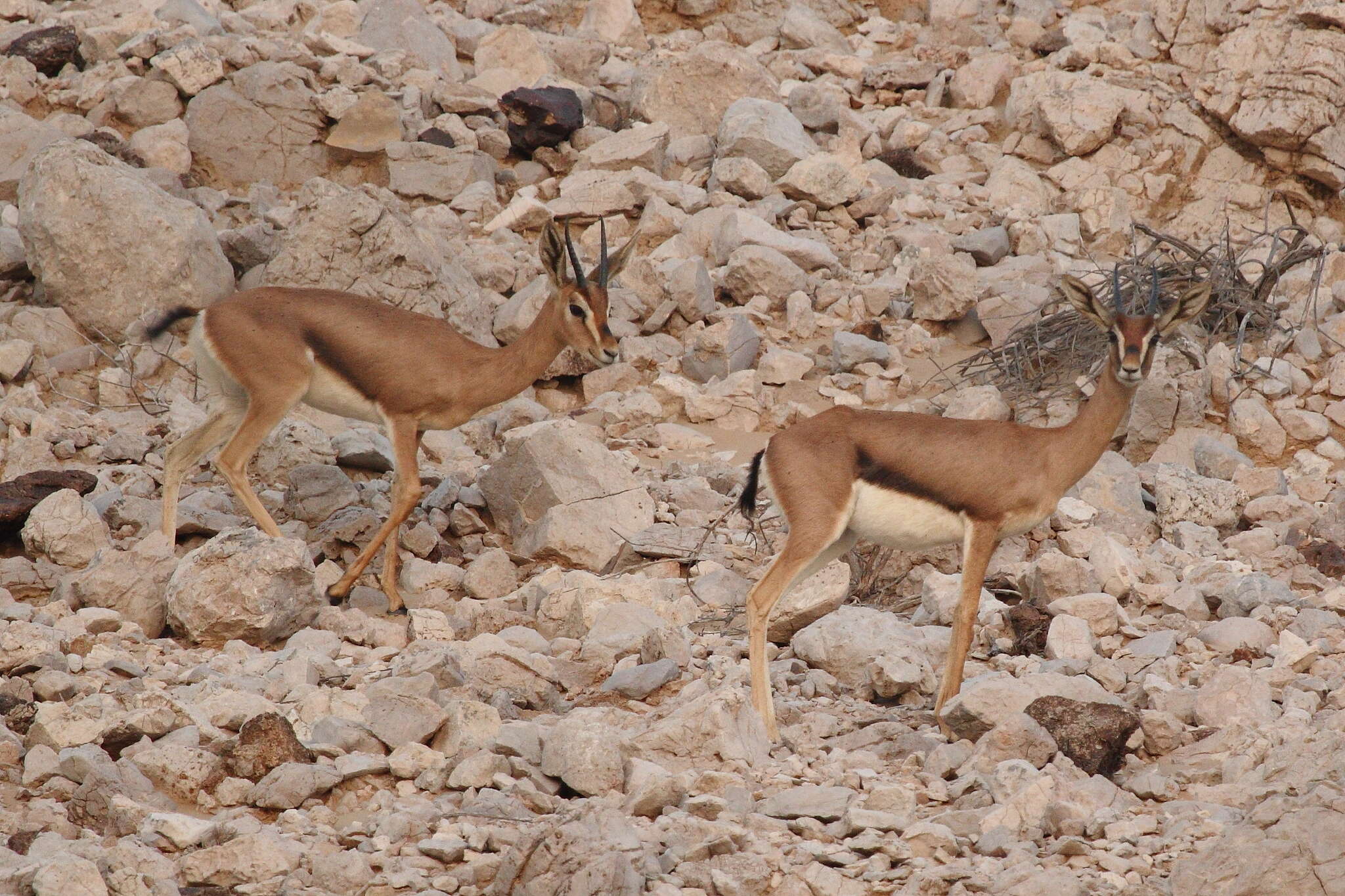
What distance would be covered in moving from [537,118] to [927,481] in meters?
9.47

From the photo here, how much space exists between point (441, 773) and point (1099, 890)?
266 centimetres

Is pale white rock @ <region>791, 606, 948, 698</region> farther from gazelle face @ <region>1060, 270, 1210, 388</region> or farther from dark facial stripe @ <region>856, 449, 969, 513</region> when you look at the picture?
gazelle face @ <region>1060, 270, 1210, 388</region>

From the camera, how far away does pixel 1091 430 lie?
293 inches

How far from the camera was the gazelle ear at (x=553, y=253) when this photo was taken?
950 cm

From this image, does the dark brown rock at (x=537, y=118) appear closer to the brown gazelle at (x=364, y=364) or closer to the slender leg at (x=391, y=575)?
the brown gazelle at (x=364, y=364)

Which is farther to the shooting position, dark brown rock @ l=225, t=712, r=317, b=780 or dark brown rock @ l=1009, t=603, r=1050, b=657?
dark brown rock @ l=1009, t=603, r=1050, b=657

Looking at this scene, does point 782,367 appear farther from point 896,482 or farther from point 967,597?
point 967,597

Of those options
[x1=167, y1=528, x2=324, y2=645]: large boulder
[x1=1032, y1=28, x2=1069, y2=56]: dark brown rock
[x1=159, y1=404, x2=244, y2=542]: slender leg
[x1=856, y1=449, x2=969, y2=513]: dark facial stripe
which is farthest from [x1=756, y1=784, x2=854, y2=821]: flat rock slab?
[x1=1032, y1=28, x2=1069, y2=56]: dark brown rock

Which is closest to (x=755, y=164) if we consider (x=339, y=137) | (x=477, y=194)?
(x=477, y=194)

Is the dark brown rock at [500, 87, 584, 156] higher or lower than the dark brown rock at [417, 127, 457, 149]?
higher

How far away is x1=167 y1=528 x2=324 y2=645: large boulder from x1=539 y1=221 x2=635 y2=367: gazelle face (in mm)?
2445

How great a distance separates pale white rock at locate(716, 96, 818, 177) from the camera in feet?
49.5

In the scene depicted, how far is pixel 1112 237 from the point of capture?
47.4ft

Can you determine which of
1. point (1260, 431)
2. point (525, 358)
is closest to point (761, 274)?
point (525, 358)
